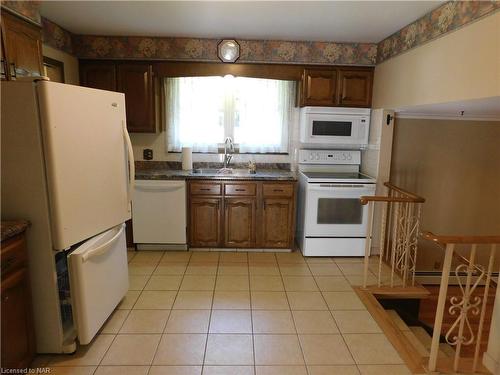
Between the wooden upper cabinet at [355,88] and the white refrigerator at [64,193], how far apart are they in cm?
244

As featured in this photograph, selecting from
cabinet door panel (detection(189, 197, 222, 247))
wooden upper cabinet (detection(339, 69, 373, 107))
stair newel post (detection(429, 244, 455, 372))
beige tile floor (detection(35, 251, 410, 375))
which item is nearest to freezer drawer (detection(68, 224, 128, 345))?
beige tile floor (detection(35, 251, 410, 375))

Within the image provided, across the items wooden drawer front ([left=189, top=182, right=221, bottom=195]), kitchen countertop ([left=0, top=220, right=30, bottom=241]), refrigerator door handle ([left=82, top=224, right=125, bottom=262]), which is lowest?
refrigerator door handle ([left=82, top=224, right=125, bottom=262])

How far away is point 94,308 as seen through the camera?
206cm

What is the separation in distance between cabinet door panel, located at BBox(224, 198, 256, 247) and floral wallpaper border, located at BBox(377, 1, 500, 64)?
209cm

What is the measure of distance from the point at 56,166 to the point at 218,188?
1.94 m

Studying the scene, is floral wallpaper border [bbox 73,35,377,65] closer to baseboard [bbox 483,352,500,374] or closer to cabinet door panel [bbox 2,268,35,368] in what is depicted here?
cabinet door panel [bbox 2,268,35,368]

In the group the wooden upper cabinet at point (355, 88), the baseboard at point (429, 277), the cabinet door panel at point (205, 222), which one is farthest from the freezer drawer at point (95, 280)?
the baseboard at point (429, 277)

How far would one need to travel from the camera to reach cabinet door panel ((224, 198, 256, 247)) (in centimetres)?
362

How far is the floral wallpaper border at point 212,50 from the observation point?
3.54 metres

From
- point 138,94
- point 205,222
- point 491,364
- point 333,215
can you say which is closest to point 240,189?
point 205,222

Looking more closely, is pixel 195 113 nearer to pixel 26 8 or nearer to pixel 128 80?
pixel 128 80

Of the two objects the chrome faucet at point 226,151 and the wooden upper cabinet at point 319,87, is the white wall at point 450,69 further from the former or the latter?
the chrome faucet at point 226,151

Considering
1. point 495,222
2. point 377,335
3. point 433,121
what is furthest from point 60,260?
point 495,222

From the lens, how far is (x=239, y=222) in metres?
3.66
